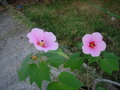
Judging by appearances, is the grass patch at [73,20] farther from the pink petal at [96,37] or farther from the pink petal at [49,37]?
the pink petal at [49,37]

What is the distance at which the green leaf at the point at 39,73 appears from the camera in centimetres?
74

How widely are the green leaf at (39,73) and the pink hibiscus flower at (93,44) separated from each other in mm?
215

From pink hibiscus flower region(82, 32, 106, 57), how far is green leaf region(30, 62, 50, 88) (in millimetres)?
215

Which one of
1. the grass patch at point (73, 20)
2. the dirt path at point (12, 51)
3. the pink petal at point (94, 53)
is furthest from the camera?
the grass patch at point (73, 20)

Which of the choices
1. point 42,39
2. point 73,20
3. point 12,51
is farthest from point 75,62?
point 73,20

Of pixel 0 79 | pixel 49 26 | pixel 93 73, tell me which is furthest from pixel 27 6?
pixel 93 73

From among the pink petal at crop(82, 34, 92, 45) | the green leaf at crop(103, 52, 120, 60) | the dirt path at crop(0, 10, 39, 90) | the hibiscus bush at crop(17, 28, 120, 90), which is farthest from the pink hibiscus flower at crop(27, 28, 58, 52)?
the dirt path at crop(0, 10, 39, 90)

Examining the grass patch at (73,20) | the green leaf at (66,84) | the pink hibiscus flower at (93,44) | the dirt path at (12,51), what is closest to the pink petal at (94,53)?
the pink hibiscus flower at (93,44)

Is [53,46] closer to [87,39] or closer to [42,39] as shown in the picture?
[42,39]

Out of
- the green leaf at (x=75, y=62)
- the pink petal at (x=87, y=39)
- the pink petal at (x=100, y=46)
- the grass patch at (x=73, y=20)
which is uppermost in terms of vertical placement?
the pink petal at (x=87, y=39)

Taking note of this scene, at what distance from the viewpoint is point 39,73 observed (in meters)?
0.74

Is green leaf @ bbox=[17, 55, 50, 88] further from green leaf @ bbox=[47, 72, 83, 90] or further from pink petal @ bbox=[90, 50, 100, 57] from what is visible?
pink petal @ bbox=[90, 50, 100, 57]

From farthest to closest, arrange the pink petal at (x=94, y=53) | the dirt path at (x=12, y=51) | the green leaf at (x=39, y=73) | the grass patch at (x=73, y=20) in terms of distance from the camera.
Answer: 1. the grass patch at (x=73, y=20)
2. the dirt path at (x=12, y=51)
3. the pink petal at (x=94, y=53)
4. the green leaf at (x=39, y=73)

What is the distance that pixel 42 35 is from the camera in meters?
0.80
